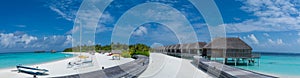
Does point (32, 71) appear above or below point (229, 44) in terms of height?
below

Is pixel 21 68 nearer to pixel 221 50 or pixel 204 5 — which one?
pixel 204 5

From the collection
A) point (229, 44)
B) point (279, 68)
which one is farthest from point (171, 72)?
point (279, 68)

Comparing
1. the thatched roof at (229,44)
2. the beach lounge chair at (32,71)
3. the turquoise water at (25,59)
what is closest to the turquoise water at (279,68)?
the thatched roof at (229,44)

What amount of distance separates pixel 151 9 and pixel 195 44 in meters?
23.4

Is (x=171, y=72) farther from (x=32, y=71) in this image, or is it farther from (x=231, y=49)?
(x=231, y=49)

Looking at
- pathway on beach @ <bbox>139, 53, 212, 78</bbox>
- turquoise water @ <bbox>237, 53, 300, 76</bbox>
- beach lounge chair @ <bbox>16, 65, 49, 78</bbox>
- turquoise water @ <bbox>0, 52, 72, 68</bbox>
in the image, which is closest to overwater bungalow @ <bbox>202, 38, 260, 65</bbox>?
turquoise water @ <bbox>237, 53, 300, 76</bbox>

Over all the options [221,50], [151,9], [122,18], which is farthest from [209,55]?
[122,18]

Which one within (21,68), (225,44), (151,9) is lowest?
(21,68)

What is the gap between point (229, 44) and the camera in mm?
30594

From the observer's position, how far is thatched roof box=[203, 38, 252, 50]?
30312 mm

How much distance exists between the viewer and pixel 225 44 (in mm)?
30578

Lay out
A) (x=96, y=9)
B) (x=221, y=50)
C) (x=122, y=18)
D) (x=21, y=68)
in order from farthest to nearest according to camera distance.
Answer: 1. (x=221, y=50)
2. (x=21, y=68)
3. (x=122, y=18)
4. (x=96, y=9)

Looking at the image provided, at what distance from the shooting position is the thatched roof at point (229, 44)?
30312mm

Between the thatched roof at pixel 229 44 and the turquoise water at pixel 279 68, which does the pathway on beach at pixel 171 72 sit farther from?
the thatched roof at pixel 229 44
